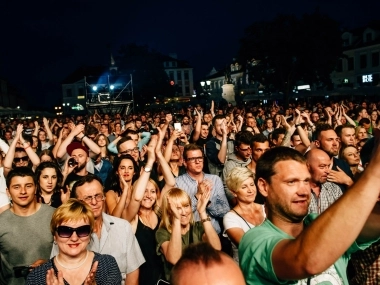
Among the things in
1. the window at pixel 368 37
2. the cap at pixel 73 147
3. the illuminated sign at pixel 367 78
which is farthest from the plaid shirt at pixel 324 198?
the window at pixel 368 37

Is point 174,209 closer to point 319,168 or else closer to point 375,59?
point 319,168

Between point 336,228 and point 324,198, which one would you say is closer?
point 336,228

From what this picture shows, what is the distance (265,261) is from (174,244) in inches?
85.0

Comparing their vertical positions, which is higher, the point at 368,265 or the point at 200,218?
the point at 368,265

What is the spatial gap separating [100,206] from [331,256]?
281 centimetres

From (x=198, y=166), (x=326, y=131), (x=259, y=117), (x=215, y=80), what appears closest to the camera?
(x=198, y=166)

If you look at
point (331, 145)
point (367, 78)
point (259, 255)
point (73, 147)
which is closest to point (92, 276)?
point (259, 255)

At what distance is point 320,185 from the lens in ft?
14.1

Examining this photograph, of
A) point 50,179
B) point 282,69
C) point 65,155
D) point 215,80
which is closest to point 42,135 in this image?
point 65,155

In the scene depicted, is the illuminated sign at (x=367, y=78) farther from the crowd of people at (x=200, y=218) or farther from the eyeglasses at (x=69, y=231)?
the eyeglasses at (x=69, y=231)

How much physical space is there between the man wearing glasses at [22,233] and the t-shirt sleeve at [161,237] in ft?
3.24

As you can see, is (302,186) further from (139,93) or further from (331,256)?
(139,93)

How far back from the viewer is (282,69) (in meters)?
40.0

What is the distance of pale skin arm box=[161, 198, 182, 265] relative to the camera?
3843mm
